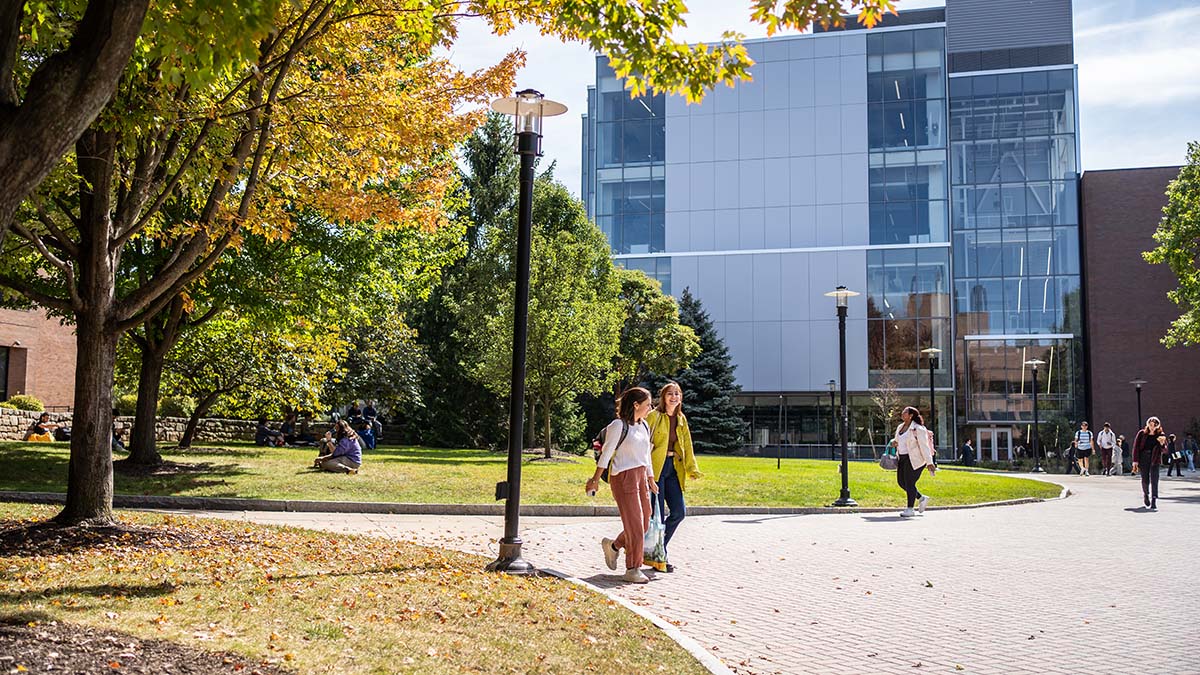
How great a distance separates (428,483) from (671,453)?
374 inches

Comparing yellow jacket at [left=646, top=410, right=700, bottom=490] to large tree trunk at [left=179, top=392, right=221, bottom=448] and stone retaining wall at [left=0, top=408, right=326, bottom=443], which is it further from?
stone retaining wall at [left=0, top=408, right=326, bottom=443]

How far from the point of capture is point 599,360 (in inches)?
→ 1268

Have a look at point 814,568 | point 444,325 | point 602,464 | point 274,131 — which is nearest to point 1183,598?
point 814,568

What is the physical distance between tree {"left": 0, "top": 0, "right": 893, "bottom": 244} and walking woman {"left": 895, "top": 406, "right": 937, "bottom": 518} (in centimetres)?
1035

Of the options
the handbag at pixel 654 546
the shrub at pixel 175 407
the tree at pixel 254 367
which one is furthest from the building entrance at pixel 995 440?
the handbag at pixel 654 546

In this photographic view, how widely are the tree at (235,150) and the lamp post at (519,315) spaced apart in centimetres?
120

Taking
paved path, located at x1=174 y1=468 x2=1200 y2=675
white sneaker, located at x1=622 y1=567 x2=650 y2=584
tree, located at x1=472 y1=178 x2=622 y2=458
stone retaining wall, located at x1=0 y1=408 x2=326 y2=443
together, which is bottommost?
paved path, located at x1=174 y1=468 x2=1200 y2=675

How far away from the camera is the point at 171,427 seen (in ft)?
117

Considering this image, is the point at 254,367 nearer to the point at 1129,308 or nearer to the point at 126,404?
the point at 126,404

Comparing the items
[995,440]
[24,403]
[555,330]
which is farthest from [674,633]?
[995,440]

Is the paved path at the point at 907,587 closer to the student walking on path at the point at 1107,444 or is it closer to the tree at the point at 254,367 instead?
the tree at the point at 254,367

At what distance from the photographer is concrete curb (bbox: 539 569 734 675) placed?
232 inches

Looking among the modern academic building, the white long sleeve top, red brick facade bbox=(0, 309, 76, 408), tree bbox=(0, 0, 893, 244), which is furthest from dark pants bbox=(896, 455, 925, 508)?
the modern academic building

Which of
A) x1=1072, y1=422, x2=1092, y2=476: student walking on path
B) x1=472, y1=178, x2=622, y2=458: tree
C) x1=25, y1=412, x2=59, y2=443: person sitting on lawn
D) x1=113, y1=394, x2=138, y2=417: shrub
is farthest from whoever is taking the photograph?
x1=1072, y1=422, x2=1092, y2=476: student walking on path
